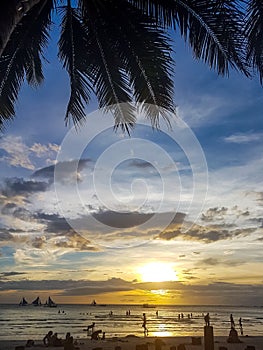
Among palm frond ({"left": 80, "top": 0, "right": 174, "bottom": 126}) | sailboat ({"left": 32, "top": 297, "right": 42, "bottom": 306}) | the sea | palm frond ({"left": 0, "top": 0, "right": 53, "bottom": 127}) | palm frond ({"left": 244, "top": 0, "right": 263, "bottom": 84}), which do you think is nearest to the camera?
palm frond ({"left": 244, "top": 0, "right": 263, "bottom": 84})

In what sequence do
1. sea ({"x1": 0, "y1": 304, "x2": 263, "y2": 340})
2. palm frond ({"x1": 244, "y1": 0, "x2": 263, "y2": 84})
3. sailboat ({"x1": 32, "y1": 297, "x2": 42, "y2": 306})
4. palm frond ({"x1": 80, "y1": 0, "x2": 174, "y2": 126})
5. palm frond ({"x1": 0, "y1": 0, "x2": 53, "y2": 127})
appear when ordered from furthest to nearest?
sailboat ({"x1": 32, "y1": 297, "x2": 42, "y2": 306})
sea ({"x1": 0, "y1": 304, "x2": 263, "y2": 340})
palm frond ({"x1": 0, "y1": 0, "x2": 53, "y2": 127})
palm frond ({"x1": 80, "y1": 0, "x2": 174, "y2": 126})
palm frond ({"x1": 244, "y1": 0, "x2": 263, "y2": 84})

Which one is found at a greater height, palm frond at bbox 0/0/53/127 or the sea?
palm frond at bbox 0/0/53/127

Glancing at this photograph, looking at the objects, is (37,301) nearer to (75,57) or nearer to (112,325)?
(112,325)

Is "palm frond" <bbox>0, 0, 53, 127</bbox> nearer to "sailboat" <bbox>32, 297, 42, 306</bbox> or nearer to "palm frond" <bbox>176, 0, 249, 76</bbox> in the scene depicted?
"palm frond" <bbox>176, 0, 249, 76</bbox>

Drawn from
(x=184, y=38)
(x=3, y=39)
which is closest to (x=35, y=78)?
(x=184, y=38)

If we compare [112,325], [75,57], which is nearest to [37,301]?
[112,325]

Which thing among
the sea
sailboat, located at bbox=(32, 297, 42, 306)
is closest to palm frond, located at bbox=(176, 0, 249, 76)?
the sea

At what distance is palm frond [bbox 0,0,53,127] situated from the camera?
7.61 metres

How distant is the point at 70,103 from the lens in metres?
8.45

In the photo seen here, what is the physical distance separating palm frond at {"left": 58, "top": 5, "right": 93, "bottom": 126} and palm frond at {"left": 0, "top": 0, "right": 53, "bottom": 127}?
33 cm

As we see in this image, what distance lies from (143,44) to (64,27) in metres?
1.66

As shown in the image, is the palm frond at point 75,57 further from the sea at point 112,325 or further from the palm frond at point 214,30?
the sea at point 112,325

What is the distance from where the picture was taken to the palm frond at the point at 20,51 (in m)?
7.61

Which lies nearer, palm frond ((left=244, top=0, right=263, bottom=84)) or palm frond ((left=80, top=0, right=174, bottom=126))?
palm frond ((left=244, top=0, right=263, bottom=84))
